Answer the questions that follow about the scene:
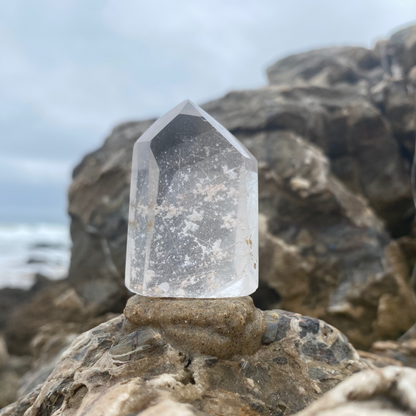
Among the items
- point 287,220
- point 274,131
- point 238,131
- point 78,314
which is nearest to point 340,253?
point 287,220

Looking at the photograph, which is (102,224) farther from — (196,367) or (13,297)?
(196,367)

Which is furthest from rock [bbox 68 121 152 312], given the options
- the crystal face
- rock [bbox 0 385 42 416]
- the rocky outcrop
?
the crystal face

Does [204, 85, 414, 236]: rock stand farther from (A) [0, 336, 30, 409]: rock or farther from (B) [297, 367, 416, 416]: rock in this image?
(A) [0, 336, 30, 409]: rock

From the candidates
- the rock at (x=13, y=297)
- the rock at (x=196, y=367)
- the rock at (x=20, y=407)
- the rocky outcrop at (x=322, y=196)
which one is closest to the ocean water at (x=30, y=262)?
the rock at (x=13, y=297)

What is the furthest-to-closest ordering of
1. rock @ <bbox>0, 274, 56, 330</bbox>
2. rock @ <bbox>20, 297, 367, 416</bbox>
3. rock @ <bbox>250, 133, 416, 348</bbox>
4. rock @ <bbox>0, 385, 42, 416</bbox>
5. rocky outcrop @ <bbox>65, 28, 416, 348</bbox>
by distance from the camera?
rock @ <bbox>0, 274, 56, 330</bbox>
rocky outcrop @ <bbox>65, 28, 416, 348</bbox>
rock @ <bbox>250, 133, 416, 348</bbox>
rock @ <bbox>0, 385, 42, 416</bbox>
rock @ <bbox>20, 297, 367, 416</bbox>

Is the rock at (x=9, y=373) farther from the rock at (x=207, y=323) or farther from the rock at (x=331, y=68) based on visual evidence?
the rock at (x=331, y=68)

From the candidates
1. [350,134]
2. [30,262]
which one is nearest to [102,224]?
[350,134]
